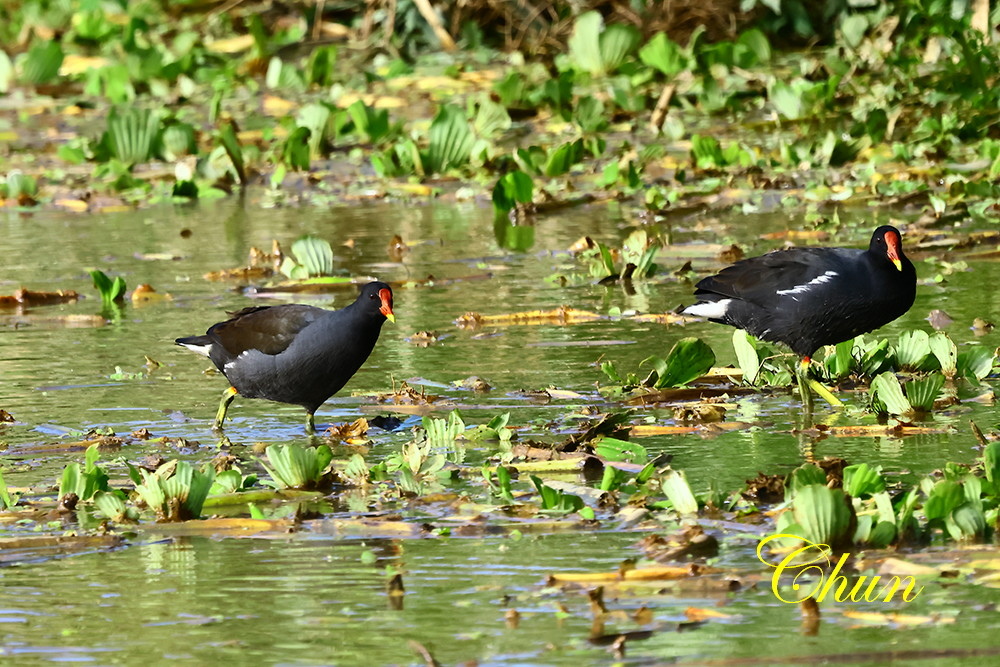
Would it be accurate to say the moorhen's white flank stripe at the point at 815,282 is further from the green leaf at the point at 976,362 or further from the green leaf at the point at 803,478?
the green leaf at the point at 803,478

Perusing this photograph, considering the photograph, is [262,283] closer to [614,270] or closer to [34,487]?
[614,270]

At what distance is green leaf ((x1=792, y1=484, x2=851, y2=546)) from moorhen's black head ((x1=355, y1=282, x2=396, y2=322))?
2.60 metres

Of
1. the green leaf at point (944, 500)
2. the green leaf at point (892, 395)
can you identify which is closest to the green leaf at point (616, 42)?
the green leaf at point (892, 395)

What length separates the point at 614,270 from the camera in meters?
9.75

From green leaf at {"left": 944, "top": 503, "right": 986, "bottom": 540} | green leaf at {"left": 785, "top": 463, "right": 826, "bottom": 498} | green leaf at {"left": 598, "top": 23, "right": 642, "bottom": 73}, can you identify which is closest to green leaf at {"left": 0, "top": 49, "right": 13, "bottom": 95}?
green leaf at {"left": 598, "top": 23, "right": 642, "bottom": 73}

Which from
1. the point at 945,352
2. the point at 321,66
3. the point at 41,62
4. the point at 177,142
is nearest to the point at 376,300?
the point at 945,352

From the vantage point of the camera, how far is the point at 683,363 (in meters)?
7.22

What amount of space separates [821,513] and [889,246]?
108 inches

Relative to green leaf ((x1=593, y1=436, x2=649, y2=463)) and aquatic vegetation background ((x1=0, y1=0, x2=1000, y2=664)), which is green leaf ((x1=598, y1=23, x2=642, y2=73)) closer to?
aquatic vegetation background ((x1=0, y1=0, x2=1000, y2=664))

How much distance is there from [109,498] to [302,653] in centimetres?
138

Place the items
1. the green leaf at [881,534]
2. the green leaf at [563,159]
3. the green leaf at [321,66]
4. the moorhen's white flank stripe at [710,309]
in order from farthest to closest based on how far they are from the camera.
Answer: the green leaf at [321,66], the green leaf at [563,159], the moorhen's white flank stripe at [710,309], the green leaf at [881,534]

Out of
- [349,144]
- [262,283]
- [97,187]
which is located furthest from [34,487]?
[349,144]

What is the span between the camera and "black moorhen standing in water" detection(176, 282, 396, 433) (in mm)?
6984

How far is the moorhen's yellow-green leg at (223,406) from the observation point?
711cm
